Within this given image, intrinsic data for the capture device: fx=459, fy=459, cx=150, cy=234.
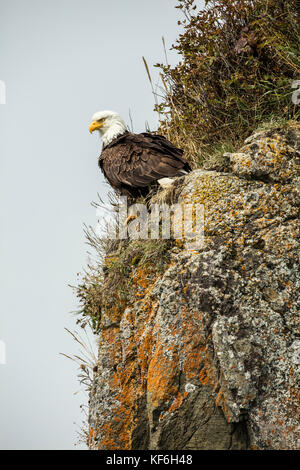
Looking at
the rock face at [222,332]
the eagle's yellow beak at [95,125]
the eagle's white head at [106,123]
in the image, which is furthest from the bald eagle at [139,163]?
the rock face at [222,332]

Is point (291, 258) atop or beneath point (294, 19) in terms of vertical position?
beneath

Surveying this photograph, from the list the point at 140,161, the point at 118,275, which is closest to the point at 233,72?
the point at 140,161

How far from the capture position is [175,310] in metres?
3.68

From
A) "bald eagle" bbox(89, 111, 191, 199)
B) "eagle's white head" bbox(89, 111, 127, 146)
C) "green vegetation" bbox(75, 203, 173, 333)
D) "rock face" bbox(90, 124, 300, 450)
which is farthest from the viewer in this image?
"eagle's white head" bbox(89, 111, 127, 146)

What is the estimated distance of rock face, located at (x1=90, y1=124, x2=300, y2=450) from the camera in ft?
10.6

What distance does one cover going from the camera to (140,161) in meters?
5.23

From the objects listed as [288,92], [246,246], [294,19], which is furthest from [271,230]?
[294,19]

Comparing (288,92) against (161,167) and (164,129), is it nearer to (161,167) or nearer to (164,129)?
(161,167)

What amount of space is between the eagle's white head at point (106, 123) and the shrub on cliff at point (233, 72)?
0.71 meters

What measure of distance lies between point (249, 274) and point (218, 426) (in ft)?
3.72

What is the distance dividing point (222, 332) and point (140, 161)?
2508 mm

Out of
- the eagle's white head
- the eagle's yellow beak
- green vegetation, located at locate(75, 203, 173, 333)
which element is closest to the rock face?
green vegetation, located at locate(75, 203, 173, 333)

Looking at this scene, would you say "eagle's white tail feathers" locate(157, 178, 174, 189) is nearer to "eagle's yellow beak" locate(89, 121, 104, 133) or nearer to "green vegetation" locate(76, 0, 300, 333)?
"green vegetation" locate(76, 0, 300, 333)

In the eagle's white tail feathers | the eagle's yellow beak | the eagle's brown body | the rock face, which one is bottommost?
the rock face
